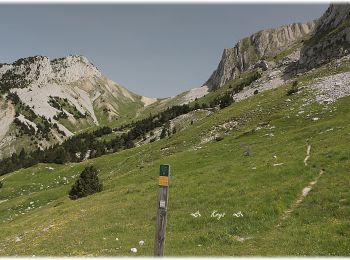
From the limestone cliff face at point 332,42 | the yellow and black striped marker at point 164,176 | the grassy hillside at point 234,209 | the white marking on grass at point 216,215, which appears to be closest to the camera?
the yellow and black striped marker at point 164,176

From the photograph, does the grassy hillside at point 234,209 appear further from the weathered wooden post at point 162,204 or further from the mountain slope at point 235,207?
the weathered wooden post at point 162,204

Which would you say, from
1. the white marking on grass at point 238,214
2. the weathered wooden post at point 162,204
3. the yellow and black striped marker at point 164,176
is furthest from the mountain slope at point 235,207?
the yellow and black striped marker at point 164,176

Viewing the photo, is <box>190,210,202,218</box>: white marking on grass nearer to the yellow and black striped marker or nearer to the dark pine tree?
the yellow and black striped marker

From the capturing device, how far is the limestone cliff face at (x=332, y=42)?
5266 inches

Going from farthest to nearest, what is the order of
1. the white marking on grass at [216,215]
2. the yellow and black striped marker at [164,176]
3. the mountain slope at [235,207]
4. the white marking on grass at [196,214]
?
1. the white marking on grass at [196,214]
2. the white marking on grass at [216,215]
3. the mountain slope at [235,207]
4. the yellow and black striped marker at [164,176]

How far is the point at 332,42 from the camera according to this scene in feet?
463

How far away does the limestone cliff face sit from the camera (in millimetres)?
133750

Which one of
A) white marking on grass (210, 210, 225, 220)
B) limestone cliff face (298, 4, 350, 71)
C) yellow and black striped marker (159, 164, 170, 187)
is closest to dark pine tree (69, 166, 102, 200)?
white marking on grass (210, 210, 225, 220)

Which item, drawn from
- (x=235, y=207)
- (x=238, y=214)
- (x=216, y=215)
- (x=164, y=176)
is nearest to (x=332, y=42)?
(x=235, y=207)

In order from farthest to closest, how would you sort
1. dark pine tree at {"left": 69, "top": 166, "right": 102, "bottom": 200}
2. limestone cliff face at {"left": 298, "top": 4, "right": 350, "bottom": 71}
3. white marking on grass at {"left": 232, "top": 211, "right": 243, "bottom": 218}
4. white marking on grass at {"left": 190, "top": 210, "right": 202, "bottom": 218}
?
1. limestone cliff face at {"left": 298, "top": 4, "right": 350, "bottom": 71}
2. dark pine tree at {"left": 69, "top": 166, "right": 102, "bottom": 200}
3. white marking on grass at {"left": 190, "top": 210, "right": 202, "bottom": 218}
4. white marking on grass at {"left": 232, "top": 211, "right": 243, "bottom": 218}

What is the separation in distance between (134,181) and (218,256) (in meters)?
35.0

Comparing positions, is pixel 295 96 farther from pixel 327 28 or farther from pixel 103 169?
pixel 327 28

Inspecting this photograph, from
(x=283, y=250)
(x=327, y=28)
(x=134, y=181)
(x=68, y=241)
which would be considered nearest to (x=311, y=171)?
(x=283, y=250)

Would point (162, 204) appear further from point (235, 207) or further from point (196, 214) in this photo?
point (196, 214)
